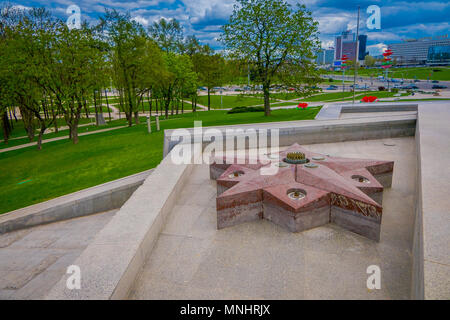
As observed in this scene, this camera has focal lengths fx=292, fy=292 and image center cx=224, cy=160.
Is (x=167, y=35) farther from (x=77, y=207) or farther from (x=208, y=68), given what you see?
(x=77, y=207)

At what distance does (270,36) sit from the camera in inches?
795

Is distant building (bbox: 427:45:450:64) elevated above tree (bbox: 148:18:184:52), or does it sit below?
above

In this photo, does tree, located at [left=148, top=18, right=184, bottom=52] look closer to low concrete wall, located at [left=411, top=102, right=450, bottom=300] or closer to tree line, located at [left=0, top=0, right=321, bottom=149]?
tree line, located at [left=0, top=0, right=321, bottom=149]

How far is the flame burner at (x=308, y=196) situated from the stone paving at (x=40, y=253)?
423cm

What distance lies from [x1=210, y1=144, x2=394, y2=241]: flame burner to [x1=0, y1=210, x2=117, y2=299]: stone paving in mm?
4231

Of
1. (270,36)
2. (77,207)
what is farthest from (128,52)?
(77,207)

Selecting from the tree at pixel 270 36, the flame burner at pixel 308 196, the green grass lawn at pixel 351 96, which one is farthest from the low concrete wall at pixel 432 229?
the green grass lawn at pixel 351 96

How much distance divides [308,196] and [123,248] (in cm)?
296

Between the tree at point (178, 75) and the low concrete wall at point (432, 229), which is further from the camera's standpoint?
the tree at point (178, 75)

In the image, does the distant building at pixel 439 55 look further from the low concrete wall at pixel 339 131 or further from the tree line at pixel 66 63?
the low concrete wall at pixel 339 131

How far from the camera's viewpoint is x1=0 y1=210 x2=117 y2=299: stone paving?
20.2 feet

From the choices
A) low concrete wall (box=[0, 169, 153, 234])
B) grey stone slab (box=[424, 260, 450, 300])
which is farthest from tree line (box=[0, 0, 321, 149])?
grey stone slab (box=[424, 260, 450, 300])

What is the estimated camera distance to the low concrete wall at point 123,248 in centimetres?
314

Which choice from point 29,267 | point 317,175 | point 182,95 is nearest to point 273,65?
point 317,175
